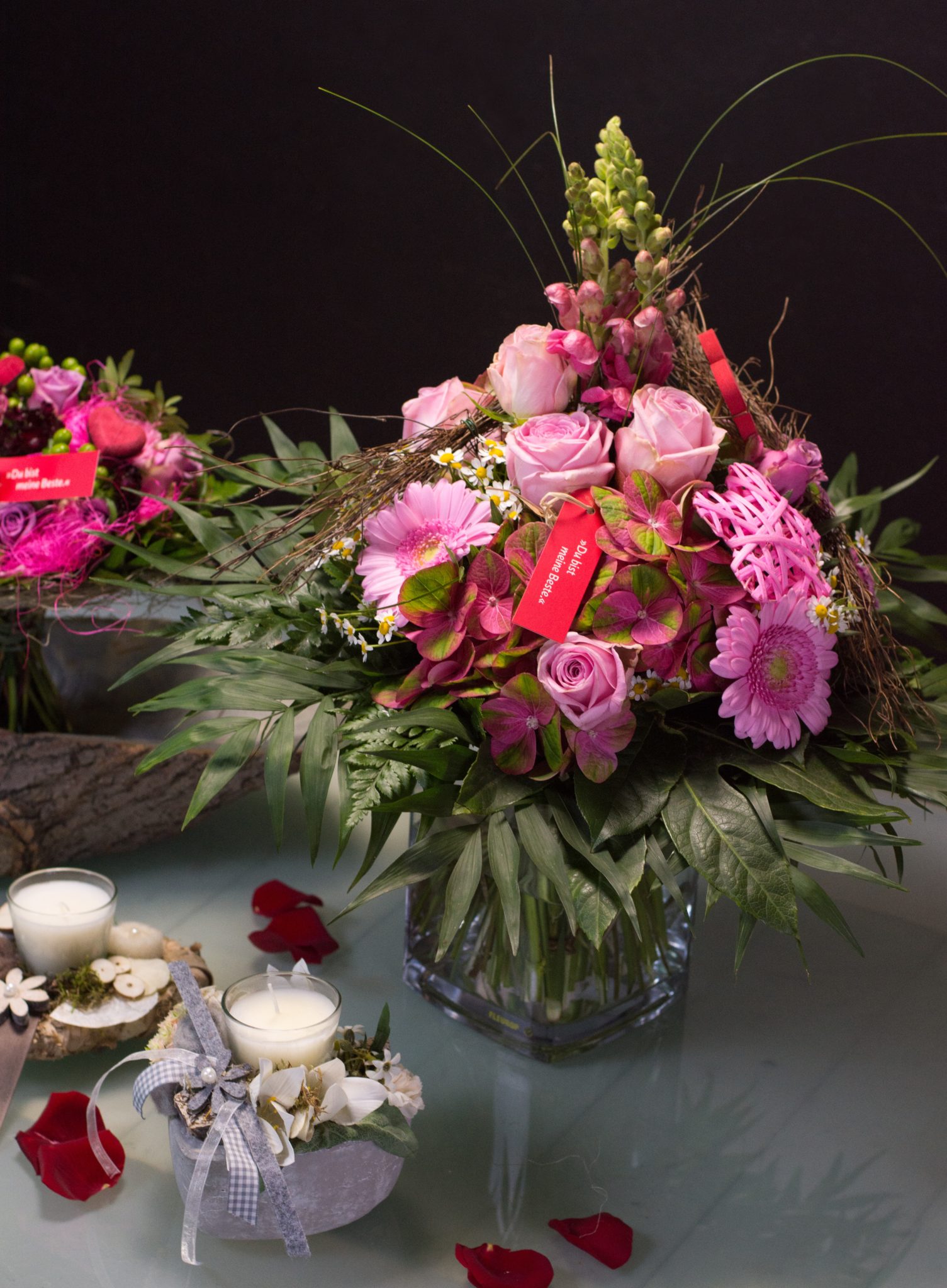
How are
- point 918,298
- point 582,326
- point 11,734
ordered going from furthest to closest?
1. point 918,298
2. point 11,734
3. point 582,326

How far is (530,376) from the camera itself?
0.88 m

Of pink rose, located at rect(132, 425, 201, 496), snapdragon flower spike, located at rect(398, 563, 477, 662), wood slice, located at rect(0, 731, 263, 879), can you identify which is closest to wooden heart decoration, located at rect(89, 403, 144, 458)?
pink rose, located at rect(132, 425, 201, 496)

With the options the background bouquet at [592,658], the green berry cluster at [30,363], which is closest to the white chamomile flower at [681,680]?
the background bouquet at [592,658]

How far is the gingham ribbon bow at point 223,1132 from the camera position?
740mm

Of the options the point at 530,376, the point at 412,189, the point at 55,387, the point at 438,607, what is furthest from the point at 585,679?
the point at 412,189

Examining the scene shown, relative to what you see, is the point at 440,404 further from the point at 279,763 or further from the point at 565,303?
the point at 279,763

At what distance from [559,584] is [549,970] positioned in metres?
0.33

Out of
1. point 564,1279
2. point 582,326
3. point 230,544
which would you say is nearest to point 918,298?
point 582,326

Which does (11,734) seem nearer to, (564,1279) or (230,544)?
(230,544)

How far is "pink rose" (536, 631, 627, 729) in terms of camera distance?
792 mm

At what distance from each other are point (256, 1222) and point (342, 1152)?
0.22ft

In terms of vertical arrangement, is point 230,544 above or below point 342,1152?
above

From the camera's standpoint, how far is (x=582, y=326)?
2.96ft

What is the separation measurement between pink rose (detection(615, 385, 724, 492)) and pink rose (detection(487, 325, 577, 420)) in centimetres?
6
